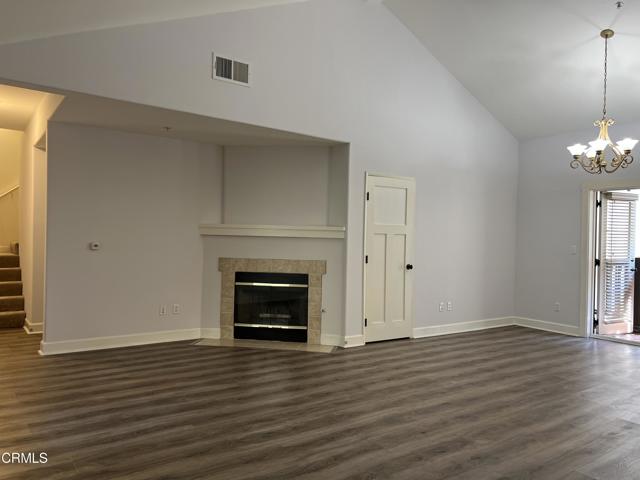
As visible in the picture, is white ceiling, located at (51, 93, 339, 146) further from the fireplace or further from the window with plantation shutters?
the window with plantation shutters

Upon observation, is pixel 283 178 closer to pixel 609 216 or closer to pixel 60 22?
pixel 60 22

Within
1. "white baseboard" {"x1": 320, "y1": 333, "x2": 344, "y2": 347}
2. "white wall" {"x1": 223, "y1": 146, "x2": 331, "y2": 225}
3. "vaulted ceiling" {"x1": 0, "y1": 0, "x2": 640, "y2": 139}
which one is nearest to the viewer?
"vaulted ceiling" {"x1": 0, "y1": 0, "x2": 640, "y2": 139}

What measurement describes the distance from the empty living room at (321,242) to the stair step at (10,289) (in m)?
0.15

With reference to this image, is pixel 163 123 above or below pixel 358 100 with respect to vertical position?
below

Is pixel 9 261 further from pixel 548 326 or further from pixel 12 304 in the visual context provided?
pixel 548 326

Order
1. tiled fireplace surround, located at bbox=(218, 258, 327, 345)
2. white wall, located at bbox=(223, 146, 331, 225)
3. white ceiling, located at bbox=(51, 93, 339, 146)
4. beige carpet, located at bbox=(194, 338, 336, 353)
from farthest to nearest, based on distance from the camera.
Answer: white wall, located at bbox=(223, 146, 331, 225) → tiled fireplace surround, located at bbox=(218, 258, 327, 345) → beige carpet, located at bbox=(194, 338, 336, 353) → white ceiling, located at bbox=(51, 93, 339, 146)

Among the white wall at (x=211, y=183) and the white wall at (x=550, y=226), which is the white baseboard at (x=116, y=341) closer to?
the white wall at (x=211, y=183)

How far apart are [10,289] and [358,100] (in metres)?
5.76

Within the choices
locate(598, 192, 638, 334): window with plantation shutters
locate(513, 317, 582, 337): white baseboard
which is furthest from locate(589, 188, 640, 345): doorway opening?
locate(513, 317, 582, 337): white baseboard

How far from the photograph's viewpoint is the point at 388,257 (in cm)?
642

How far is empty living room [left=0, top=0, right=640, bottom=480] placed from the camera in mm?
3387

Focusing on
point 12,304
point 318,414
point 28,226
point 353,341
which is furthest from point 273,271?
point 12,304

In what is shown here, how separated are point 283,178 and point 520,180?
4061 millimetres

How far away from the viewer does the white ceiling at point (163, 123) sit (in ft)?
15.0
